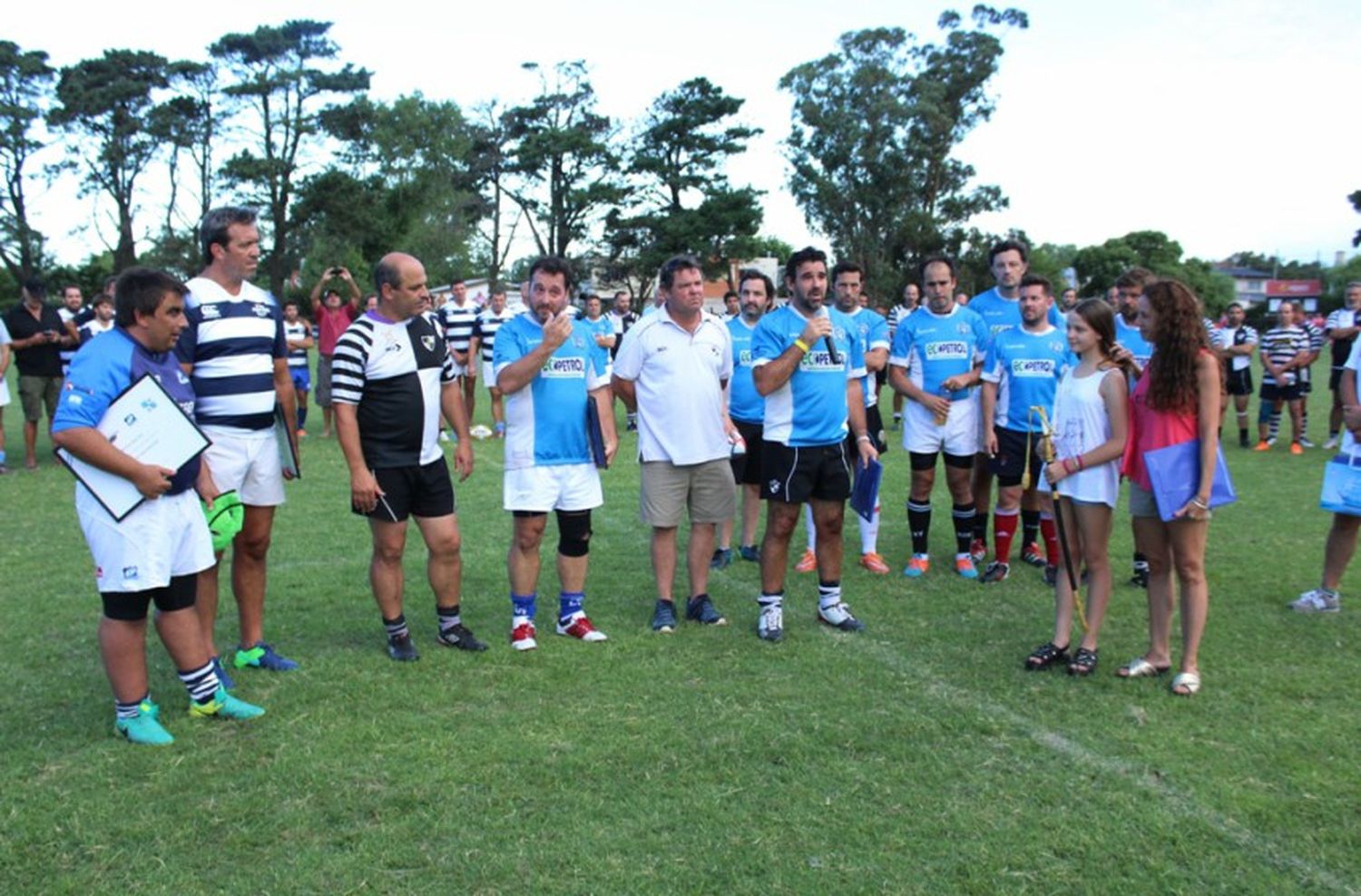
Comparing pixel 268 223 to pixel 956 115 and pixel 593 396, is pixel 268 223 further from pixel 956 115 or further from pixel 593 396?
pixel 593 396

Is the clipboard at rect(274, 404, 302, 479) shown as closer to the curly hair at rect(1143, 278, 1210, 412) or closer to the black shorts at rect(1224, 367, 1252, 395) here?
the curly hair at rect(1143, 278, 1210, 412)

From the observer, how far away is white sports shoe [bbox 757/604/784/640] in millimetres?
5797

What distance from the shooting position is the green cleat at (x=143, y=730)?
14.2 feet

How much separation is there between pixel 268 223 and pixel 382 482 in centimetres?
4888

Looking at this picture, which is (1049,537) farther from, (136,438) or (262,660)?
(136,438)

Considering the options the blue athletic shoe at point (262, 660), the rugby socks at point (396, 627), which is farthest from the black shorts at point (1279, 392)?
the blue athletic shoe at point (262, 660)

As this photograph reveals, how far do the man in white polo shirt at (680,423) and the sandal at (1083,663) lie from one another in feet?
6.63

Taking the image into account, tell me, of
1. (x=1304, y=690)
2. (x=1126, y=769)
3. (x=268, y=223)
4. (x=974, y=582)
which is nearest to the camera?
(x=1126, y=769)

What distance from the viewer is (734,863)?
133 inches

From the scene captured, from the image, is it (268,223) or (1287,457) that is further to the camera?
(268,223)

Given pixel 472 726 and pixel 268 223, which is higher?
pixel 268 223

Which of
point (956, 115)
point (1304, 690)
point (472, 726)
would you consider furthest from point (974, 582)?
point (956, 115)

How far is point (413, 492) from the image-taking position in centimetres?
536

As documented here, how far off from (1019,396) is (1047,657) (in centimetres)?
234
